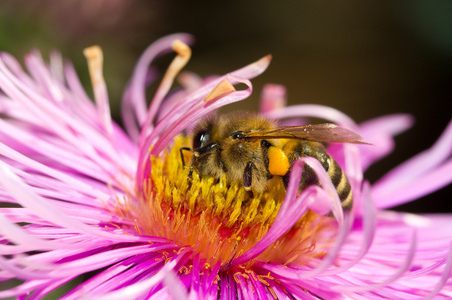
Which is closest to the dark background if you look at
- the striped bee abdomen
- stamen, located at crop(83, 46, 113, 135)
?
stamen, located at crop(83, 46, 113, 135)

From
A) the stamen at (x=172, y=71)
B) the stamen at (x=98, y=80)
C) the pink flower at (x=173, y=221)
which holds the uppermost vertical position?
the stamen at (x=98, y=80)

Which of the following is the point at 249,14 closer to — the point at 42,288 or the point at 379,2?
the point at 379,2

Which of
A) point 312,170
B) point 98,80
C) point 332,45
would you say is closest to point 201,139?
point 312,170

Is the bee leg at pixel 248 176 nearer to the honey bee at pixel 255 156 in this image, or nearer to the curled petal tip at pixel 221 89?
the honey bee at pixel 255 156

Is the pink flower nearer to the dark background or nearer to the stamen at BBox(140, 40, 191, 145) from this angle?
the stamen at BBox(140, 40, 191, 145)

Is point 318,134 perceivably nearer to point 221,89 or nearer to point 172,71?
point 221,89

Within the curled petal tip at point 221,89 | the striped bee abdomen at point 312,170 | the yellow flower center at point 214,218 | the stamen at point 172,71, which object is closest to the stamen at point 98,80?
the stamen at point 172,71

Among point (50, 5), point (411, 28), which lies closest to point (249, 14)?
point (411, 28)
